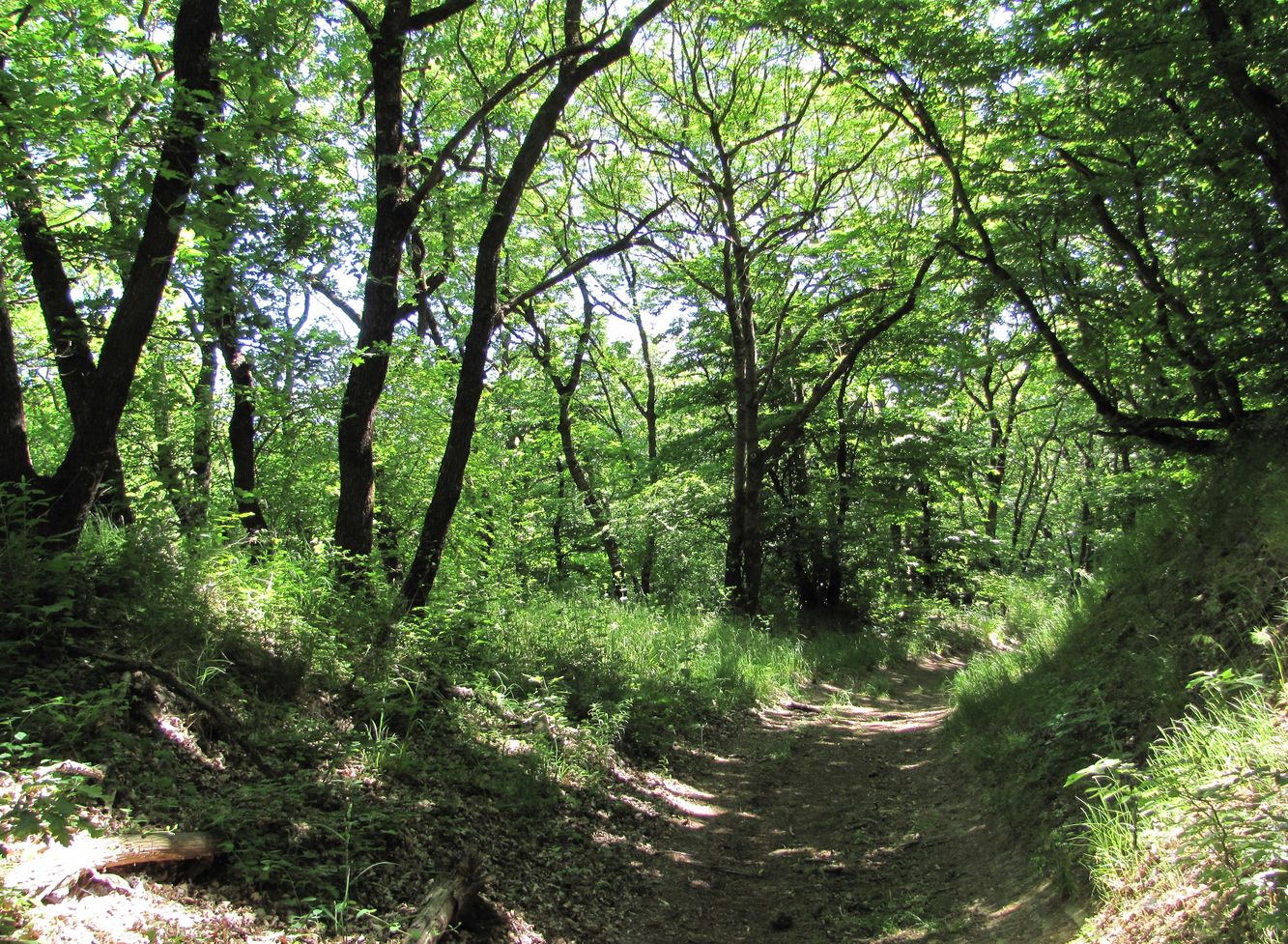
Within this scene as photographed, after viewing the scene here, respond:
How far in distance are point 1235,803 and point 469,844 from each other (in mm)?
3943

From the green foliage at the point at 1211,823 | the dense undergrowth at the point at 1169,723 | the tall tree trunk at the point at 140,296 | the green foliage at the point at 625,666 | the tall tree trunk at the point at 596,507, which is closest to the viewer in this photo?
the green foliage at the point at 1211,823

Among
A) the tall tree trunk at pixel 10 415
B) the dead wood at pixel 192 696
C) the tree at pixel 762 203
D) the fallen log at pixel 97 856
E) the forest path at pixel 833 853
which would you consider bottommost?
the forest path at pixel 833 853

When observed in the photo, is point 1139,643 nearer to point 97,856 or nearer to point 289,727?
point 289,727

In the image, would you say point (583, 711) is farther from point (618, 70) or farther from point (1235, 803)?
point (618, 70)

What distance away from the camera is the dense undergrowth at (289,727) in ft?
12.0

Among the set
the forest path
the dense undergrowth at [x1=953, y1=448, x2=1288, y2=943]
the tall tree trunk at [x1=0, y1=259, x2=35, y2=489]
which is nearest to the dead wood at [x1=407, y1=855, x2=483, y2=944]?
the forest path

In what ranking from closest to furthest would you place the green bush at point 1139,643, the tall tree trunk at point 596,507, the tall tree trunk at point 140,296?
1. the green bush at point 1139,643
2. the tall tree trunk at point 140,296
3. the tall tree trunk at point 596,507

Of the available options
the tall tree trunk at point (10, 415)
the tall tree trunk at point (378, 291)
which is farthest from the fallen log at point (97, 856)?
the tall tree trunk at point (378, 291)

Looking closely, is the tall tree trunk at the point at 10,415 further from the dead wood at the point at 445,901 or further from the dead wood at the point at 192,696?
the dead wood at the point at 445,901

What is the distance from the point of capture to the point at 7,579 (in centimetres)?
445

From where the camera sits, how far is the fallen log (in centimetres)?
273

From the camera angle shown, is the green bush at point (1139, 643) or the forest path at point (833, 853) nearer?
the forest path at point (833, 853)

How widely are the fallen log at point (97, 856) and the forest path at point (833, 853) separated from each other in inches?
96.8

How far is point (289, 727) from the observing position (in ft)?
15.9
